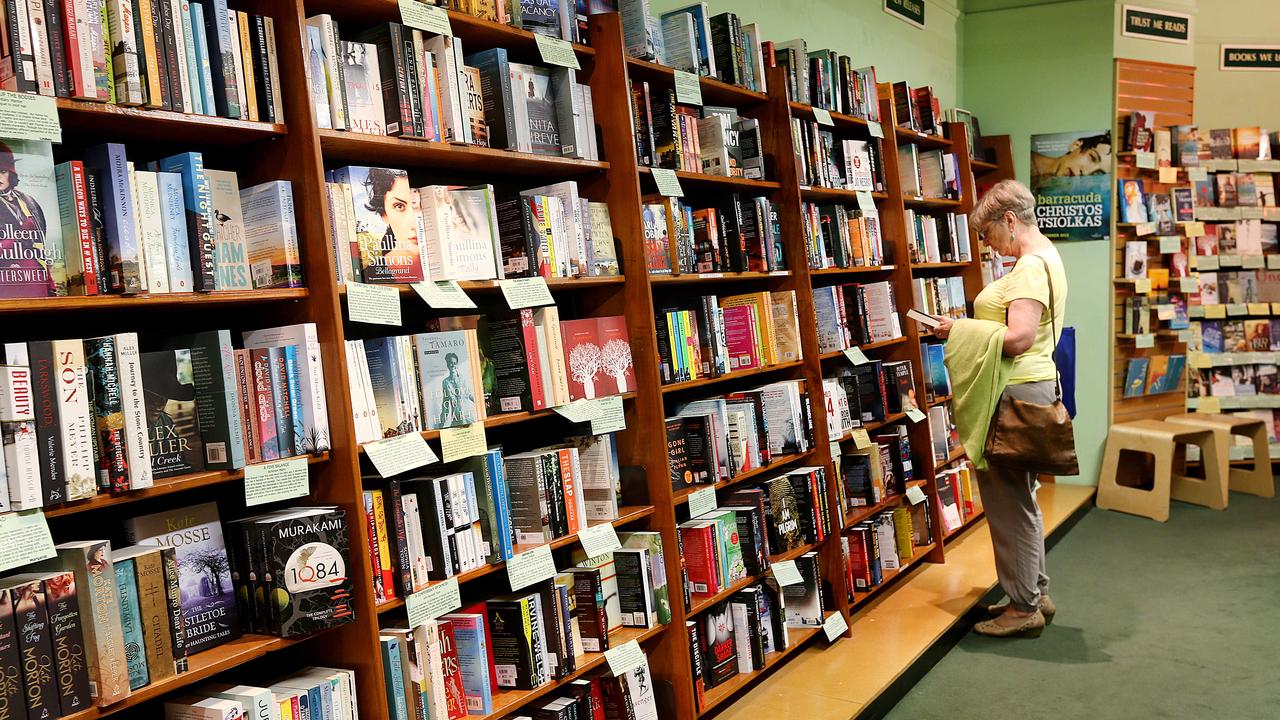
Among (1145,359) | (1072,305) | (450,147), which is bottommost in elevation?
(1145,359)

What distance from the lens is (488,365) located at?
2666 mm

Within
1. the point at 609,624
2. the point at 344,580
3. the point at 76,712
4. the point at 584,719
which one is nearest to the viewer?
the point at 76,712

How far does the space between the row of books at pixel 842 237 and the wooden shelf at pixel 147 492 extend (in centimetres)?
266

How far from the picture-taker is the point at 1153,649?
3986 millimetres

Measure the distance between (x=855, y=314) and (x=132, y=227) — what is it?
3320 millimetres

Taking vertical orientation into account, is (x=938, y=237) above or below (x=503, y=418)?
above

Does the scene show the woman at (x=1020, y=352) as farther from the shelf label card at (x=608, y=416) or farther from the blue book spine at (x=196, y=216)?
the blue book spine at (x=196, y=216)

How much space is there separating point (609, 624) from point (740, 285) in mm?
1680

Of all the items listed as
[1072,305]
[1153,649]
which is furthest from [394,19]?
[1072,305]

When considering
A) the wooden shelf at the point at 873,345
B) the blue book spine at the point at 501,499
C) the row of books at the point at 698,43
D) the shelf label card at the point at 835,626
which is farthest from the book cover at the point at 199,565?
the wooden shelf at the point at 873,345

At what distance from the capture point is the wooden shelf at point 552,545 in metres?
2.24

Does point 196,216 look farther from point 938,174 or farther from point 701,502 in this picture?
point 938,174

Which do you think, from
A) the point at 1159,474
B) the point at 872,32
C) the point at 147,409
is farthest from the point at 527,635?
the point at 1159,474

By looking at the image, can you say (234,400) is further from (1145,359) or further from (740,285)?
(1145,359)
